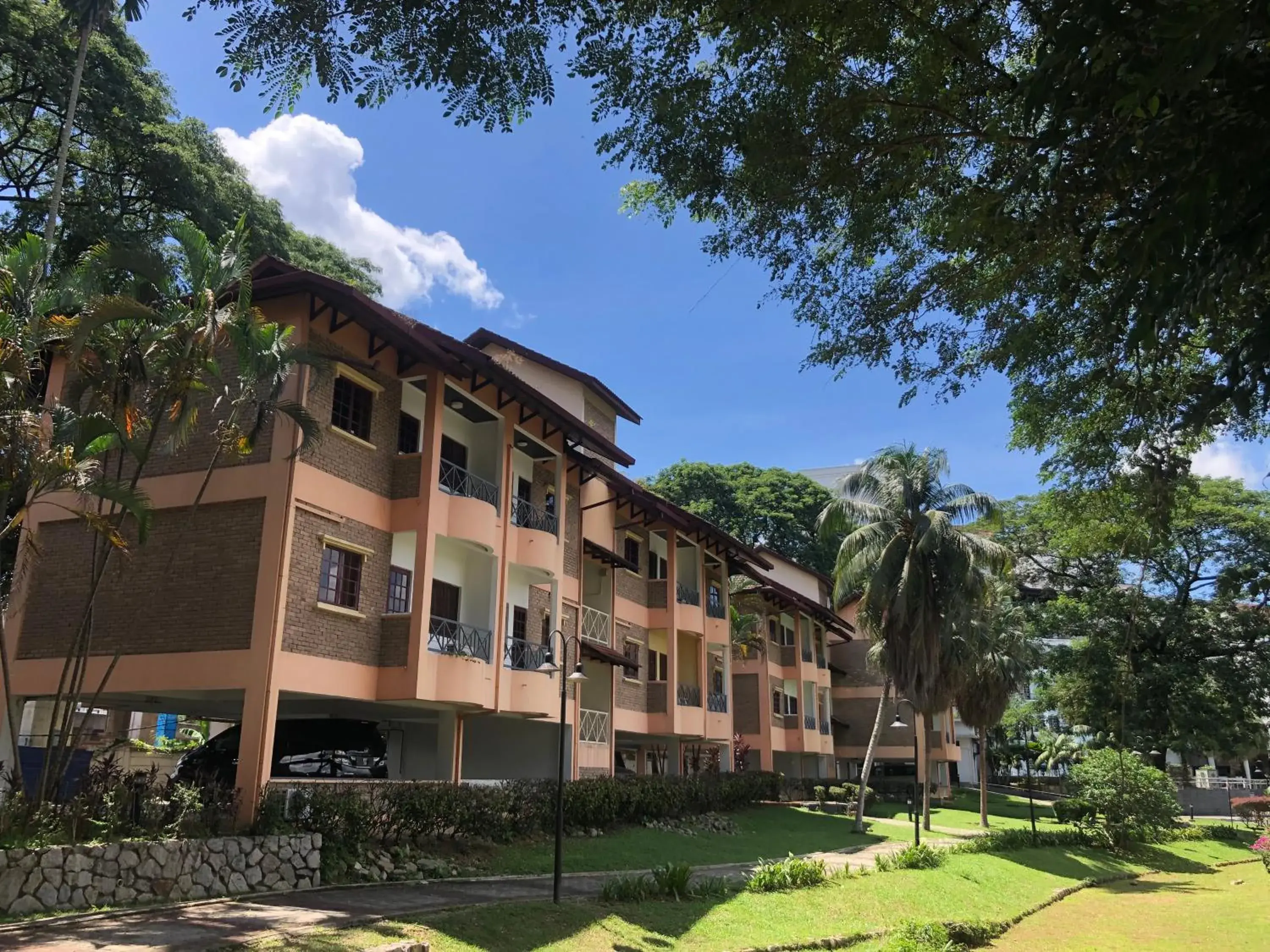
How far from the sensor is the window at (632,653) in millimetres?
28469

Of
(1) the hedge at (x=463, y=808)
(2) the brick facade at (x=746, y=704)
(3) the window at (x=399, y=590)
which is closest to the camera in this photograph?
(1) the hedge at (x=463, y=808)

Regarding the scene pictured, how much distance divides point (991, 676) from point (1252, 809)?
57.0 feet

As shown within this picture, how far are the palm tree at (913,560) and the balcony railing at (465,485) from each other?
1379 centimetres

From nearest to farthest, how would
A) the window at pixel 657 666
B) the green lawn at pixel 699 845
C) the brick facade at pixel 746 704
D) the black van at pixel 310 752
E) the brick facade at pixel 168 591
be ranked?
the brick facade at pixel 168 591 → the black van at pixel 310 752 → the green lawn at pixel 699 845 → the window at pixel 657 666 → the brick facade at pixel 746 704

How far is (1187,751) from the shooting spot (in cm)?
3966

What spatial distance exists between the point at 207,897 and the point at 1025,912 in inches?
641

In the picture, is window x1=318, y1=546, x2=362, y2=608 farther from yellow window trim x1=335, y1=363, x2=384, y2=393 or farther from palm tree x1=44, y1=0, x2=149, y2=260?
palm tree x1=44, y1=0, x2=149, y2=260

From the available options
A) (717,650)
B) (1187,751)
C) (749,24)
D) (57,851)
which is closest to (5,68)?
(57,851)

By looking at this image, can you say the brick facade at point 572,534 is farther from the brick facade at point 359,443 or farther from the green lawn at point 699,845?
the brick facade at point 359,443

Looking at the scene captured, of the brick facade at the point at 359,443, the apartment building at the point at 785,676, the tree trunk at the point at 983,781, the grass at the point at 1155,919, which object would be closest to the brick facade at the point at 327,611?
the brick facade at the point at 359,443

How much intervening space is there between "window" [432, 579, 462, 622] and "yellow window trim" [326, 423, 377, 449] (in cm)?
327

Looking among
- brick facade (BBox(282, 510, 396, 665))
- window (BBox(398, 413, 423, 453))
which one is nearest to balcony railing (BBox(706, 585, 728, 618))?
window (BBox(398, 413, 423, 453))

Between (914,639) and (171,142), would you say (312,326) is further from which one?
(914,639)

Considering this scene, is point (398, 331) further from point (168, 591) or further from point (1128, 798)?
point (1128, 798)
